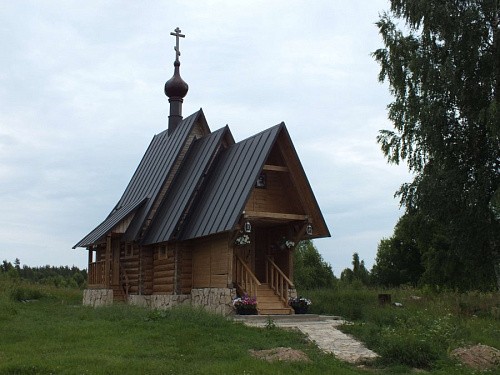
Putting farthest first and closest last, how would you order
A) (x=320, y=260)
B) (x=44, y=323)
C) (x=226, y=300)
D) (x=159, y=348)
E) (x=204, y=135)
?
(x=320, y=260)
(x=204, y=135)
(x=226, y=300)
(x=44, y=323)
(x=159, y=348)

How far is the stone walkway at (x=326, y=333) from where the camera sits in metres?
11.0

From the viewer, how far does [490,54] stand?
18.0 m

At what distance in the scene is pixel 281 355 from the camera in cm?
1005

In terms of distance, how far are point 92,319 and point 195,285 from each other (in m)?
4.53

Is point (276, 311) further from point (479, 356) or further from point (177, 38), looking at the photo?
point (177, 38)

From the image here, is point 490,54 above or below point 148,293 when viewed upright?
above

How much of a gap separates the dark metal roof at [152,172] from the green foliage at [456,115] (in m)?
7.20

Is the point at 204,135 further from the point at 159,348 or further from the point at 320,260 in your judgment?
the point at 320,260

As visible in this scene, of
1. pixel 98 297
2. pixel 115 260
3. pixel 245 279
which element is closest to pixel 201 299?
pixel 245 279

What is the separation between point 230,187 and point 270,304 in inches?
129

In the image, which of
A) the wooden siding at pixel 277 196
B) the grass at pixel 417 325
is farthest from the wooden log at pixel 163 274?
the grass at pixel 417 325

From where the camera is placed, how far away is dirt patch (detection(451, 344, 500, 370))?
10211mm

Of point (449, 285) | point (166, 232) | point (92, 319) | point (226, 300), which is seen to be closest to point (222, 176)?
point (166, 232)

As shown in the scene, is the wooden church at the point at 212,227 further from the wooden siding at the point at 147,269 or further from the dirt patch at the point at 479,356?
the dirt patch at the point at 479,356
